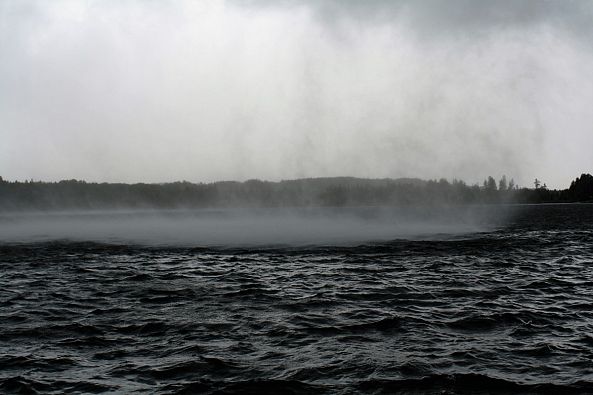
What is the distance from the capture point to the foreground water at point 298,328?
12.4 metres

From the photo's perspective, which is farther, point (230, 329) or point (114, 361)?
point (230, 329)

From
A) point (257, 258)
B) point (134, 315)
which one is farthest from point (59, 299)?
point (257, 258)

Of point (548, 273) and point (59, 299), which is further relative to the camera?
point (548, 273)

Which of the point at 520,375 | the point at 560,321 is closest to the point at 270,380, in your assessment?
the point at 520,375

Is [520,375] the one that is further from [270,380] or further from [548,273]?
[548,273]

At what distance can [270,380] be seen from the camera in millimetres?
12289

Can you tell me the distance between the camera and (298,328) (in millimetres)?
17328

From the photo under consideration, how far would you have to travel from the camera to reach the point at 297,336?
1628cm

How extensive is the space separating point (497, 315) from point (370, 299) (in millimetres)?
5666

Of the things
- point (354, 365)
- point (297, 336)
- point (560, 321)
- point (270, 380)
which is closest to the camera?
point (270, 380)

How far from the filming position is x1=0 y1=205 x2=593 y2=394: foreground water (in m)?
12.4

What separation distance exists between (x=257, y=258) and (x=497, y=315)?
2394cm

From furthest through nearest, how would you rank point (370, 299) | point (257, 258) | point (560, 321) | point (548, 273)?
point (257, 258)
point (548, 273)
point (370, 299)
point (560, 321)

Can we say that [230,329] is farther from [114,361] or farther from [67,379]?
[67,379]
